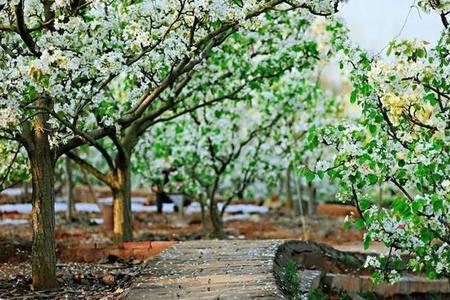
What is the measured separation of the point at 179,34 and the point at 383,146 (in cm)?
269

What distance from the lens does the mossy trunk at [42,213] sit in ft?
27.9

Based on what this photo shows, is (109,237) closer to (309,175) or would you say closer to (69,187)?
(69,187)

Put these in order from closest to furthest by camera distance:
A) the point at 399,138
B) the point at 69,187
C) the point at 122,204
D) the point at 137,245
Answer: the point at 399,138
the point at 137,245
the point at 122,204
the point at 69,187

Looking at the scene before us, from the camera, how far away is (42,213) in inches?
336

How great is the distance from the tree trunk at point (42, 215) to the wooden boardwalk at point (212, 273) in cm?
102

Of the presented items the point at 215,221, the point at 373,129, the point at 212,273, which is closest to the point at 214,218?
the point at 215,221

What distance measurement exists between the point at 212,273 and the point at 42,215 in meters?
1.91

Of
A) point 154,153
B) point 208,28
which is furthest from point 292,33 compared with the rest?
point 154,153

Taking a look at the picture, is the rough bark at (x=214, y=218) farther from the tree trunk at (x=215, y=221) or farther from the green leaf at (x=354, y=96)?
the green leaf at (x=354, y=96)

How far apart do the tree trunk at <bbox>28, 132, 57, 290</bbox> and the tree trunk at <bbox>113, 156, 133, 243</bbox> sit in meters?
3.68

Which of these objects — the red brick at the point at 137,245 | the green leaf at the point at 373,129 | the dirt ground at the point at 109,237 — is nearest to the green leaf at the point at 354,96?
the green leaf at the point at 373,129

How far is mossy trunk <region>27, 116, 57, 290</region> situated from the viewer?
8500 millimetres

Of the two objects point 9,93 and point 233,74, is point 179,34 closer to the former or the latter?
point 9,93

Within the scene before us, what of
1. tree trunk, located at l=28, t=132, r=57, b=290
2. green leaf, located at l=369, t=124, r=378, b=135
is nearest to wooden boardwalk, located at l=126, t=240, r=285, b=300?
tree trunk, located at l=28, t=132, r=57, b=290
